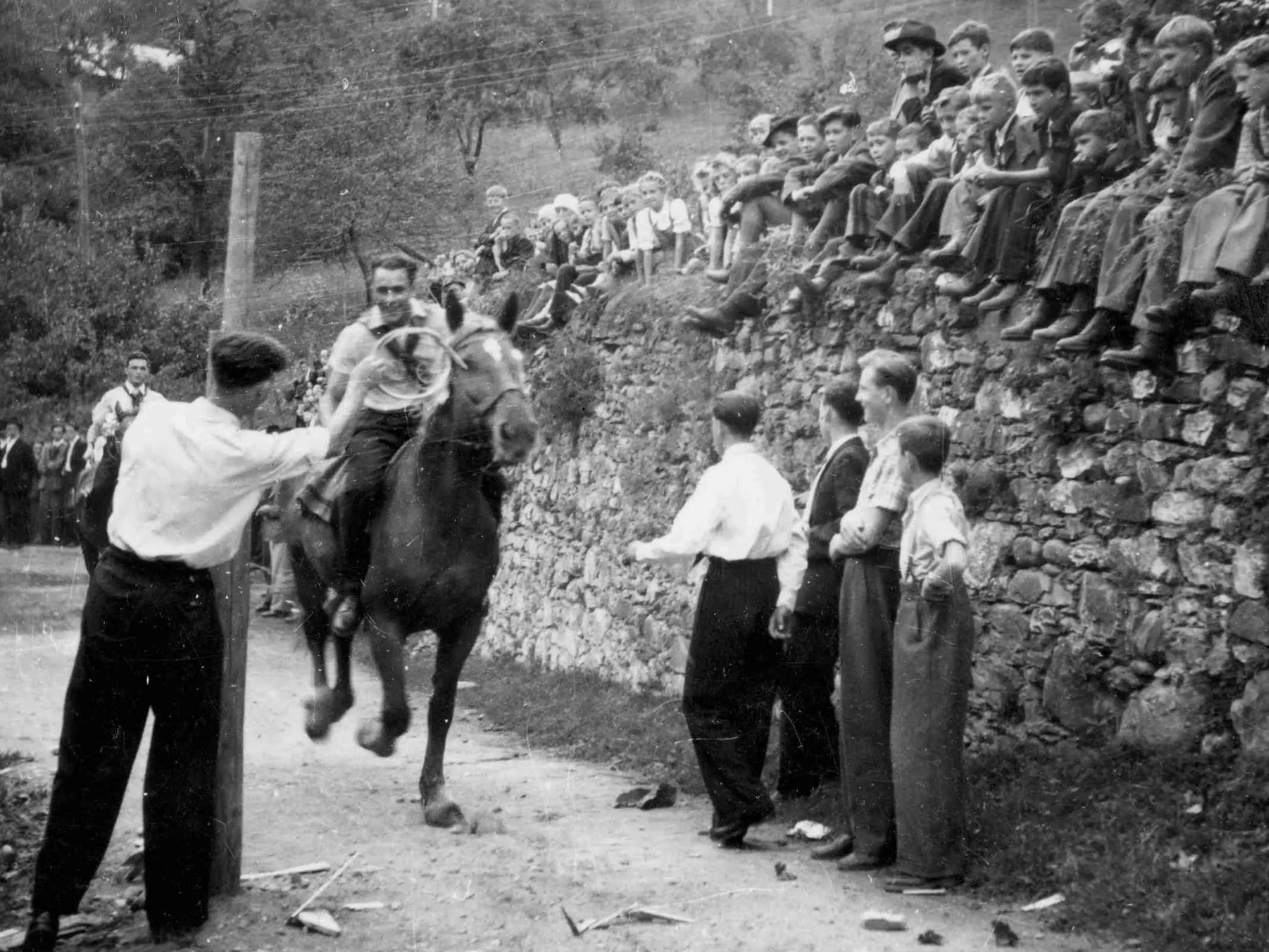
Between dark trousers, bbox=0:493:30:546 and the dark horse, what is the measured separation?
17.0 ft

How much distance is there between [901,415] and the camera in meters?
6.54

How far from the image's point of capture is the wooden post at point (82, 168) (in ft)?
28.5

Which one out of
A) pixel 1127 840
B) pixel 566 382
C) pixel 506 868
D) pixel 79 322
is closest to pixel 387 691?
pixel 506 868

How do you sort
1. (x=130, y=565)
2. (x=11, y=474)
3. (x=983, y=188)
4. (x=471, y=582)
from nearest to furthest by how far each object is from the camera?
1. (x=130, y=565)
2. (x=471, y=582)
3. (x=983, y=188)
4. (x=11, y=474)

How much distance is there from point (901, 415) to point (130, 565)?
349 centimetres

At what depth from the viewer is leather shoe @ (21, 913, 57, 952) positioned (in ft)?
17.0

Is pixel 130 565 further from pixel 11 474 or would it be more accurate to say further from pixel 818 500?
pixel 11 474

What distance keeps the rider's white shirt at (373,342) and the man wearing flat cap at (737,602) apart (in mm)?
1503

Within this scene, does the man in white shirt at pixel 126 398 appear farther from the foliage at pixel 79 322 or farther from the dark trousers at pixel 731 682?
the dark trousers at pixel 731 682

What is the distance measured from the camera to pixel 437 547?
21.6ft

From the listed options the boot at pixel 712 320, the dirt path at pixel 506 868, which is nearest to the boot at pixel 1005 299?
the boot at pixel 712 320

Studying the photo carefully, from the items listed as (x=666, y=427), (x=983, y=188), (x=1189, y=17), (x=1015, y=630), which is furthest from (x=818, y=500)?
(x=666, y=427)

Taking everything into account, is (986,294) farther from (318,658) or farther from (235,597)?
(235,597)

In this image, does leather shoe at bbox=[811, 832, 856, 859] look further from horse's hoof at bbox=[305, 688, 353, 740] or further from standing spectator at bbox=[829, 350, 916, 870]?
horse's hoof at bbox=[305, 688, 353, 740]
